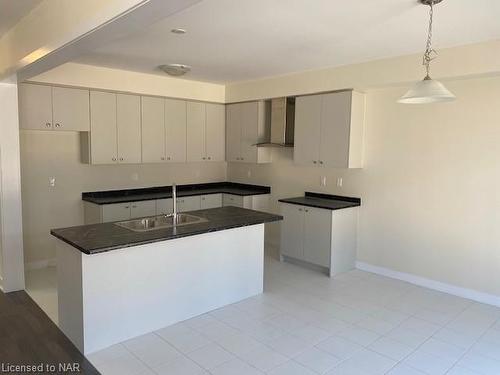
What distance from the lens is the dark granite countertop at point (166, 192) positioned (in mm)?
5168

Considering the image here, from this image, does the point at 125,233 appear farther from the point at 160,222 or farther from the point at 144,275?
the point at 160,222

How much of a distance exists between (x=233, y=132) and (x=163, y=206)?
169 centimetres

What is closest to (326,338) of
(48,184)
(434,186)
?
(434,186)

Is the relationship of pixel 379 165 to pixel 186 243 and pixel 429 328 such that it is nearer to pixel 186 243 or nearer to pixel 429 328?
pixel 429 328

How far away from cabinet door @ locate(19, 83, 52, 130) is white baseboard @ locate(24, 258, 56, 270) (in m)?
1.68

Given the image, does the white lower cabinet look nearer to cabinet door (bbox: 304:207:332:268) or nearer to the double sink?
cabinet door (bbox: 304:207:332:268)

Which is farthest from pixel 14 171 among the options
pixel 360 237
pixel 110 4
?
pixel 360 237

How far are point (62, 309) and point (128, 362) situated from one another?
817 millimetres

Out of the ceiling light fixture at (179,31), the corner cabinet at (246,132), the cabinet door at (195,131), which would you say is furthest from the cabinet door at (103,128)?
the ceiling light fixture at (179,31)

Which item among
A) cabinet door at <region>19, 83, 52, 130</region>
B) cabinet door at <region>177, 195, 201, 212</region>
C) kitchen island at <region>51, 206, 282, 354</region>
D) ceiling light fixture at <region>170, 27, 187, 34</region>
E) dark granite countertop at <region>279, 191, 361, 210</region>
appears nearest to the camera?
kitchen island at <region>51, 206, 282, 354</region>

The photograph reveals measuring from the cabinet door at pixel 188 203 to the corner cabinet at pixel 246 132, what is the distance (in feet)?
3.12

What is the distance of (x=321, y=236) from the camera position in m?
4.83

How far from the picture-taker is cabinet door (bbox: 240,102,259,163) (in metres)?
5.90

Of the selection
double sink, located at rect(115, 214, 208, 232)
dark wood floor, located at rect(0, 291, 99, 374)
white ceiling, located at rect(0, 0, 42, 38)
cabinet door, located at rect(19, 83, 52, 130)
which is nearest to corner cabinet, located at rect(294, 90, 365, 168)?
double sink, located at rect(115, 214, 208, 232)
